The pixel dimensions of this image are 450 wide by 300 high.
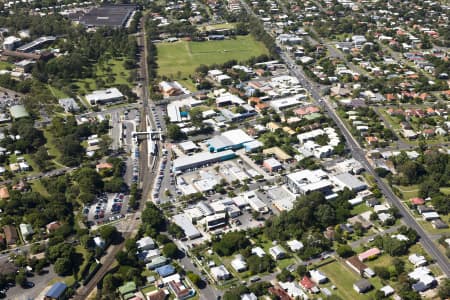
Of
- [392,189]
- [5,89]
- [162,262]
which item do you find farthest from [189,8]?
[162,262]

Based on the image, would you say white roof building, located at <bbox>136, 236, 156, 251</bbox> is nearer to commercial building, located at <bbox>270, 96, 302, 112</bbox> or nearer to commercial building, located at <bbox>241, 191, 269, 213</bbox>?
commercial building, located at <bbox>241, 191, 269, 213</bbox>

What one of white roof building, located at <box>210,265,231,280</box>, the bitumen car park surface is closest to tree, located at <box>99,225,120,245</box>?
the bitumen car park surface

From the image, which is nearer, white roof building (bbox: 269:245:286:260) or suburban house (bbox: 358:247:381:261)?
suburban house (bbox: 358:247:381:261)


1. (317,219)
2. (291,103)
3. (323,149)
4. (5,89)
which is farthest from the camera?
(5,89)

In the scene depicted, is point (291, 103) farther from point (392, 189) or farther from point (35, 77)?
point (35, 77)

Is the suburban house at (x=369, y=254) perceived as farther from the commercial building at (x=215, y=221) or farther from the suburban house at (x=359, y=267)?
the commercial building at (x=215, y=221)

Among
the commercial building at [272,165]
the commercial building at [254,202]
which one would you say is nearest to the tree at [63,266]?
the commercial building at [254,202]
